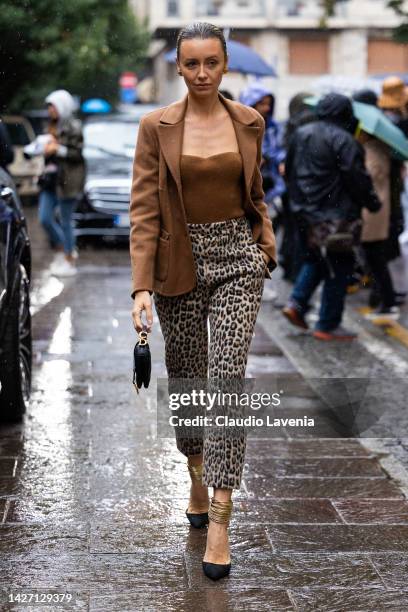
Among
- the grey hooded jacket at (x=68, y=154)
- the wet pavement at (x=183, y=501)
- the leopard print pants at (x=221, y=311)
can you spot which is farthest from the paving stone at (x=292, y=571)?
the grey hooded jacket at (x=68, y=154)

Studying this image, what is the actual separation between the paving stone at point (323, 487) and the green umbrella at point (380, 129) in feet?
A: 15.6

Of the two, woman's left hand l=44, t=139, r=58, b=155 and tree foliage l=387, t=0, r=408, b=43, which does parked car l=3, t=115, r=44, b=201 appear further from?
tree foliage l=387, t=0, r=408, b=43

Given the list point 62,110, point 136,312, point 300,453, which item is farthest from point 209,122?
point 62,110

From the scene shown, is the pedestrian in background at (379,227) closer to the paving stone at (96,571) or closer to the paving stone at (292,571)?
the paving stone at (292,571)

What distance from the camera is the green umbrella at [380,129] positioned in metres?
9.77

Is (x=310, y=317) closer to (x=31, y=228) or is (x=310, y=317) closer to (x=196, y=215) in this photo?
(x=196, y=215)

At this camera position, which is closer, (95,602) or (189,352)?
(95,602)

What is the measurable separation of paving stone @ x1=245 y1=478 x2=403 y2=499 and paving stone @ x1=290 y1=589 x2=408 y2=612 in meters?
1.13

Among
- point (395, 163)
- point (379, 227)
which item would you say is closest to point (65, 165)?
point (395, 163)

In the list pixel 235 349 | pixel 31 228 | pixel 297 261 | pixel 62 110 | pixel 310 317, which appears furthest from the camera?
pixel 31 228

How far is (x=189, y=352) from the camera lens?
4617 mm

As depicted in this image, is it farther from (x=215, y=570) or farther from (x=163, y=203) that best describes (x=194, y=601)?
(x=163, y=203)

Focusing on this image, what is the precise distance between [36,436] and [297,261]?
5.17 meters

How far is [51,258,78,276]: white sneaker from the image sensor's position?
13055mm
